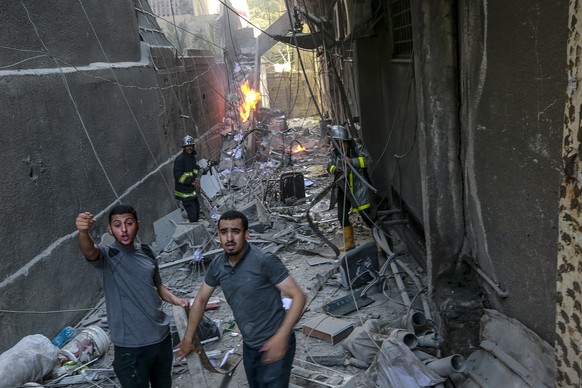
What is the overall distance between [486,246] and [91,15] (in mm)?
7164

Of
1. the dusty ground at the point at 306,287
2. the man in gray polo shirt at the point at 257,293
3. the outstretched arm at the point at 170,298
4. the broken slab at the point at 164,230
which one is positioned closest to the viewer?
the man in gray polo shirt at the point at 257,293

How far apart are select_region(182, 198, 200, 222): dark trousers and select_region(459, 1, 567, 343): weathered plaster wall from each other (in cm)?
624

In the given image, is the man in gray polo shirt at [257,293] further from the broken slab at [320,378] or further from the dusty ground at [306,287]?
the dusty ground at [306,287]

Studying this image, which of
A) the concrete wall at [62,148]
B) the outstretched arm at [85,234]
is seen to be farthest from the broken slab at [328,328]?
the concrete wall at [62,148]

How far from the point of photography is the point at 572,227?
1921 millimetres

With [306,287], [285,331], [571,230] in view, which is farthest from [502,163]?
[306,287]

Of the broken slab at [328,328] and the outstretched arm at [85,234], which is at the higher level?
the outstretched arm at [85,234]

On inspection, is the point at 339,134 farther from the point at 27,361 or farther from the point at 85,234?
the point at 27,361

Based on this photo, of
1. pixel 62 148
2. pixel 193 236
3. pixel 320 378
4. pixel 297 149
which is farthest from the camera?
pixel 297 149

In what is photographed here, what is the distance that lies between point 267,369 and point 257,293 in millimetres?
502

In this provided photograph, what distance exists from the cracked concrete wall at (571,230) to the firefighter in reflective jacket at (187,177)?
8.02 meters

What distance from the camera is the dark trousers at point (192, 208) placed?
31.6 ft

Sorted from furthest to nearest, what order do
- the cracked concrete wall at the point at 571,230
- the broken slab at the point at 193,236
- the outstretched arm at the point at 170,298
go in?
the broken slab at the point at 193,236
the outstretched arm at the point at 170,298
the cracked concrete wall at the point at 571,230

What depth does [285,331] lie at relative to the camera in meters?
3.05
